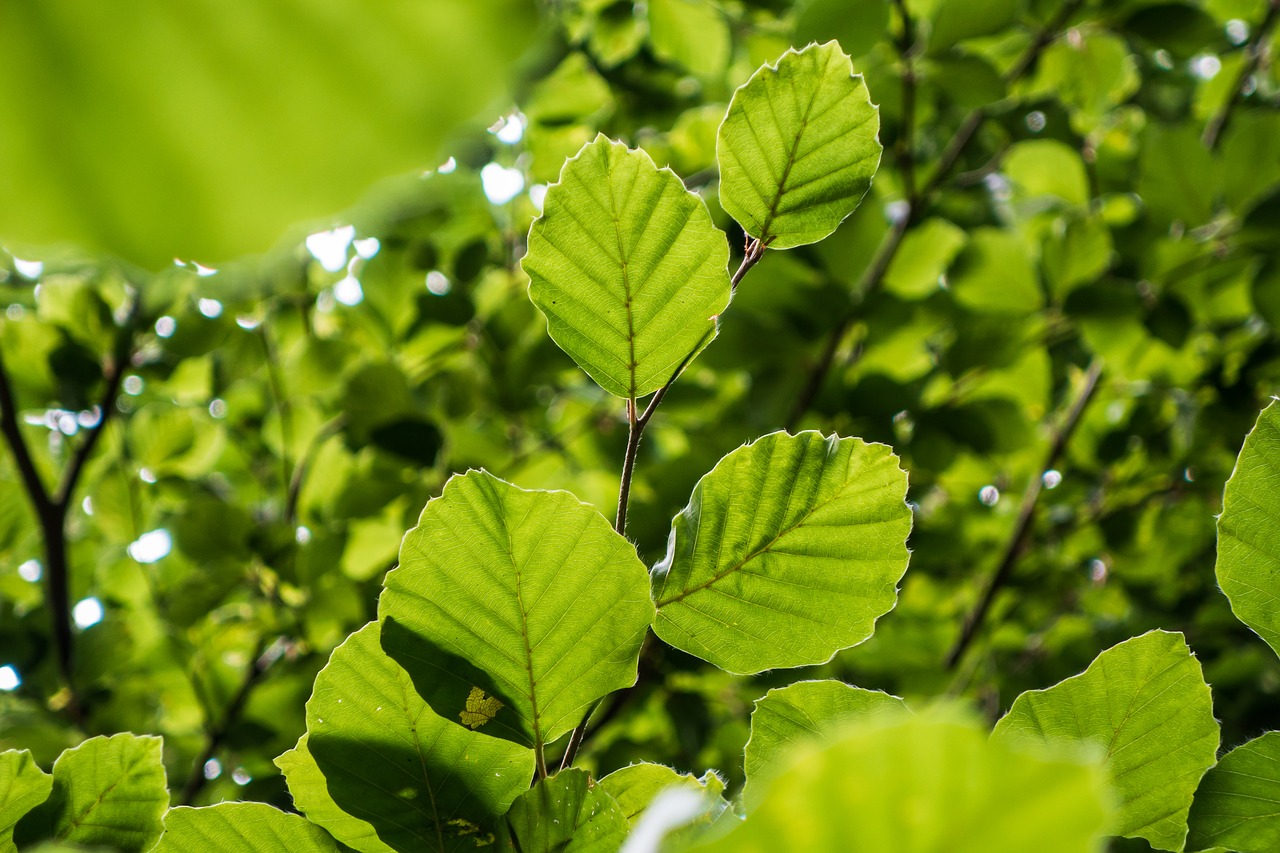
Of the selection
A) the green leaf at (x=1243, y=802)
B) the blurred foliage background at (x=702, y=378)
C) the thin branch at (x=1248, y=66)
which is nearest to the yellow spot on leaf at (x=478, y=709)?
the green leaf at (x=1243, y=802)

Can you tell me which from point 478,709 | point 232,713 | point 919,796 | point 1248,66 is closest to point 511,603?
point 478,709

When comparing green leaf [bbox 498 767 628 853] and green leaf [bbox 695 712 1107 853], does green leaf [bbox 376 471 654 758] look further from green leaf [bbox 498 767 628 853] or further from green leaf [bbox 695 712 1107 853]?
green leaf [bbox 695 712 1107 853]

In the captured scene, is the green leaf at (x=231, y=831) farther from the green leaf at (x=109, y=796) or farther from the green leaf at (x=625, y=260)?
the green leaf at (x=625, y=260)

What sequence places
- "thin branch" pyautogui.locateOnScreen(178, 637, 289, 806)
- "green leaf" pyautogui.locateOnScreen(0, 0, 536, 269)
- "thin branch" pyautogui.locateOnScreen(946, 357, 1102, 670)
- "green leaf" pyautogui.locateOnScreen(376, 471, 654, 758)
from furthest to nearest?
"thin branch" pyautogui.locateOnScreen(946, 357, 1102, 670) < "thin branch" pyautogui.locateOnScreen(178, 637, 289, 806) < "green leaf" pyautogui.locateOnScreen(376, 471, 654, 758) < "green leaf" pyautogui.locateOnScreen(0, 0, 536, 269)

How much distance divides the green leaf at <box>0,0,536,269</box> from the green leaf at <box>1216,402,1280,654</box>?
0.29 meters

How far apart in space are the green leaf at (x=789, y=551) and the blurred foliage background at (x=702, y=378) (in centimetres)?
53

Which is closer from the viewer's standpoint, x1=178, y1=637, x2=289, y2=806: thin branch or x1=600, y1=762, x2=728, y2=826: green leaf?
x1=600, y1=762, x2=728, y2=826: green leaf

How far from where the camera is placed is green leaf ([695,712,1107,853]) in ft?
0.39

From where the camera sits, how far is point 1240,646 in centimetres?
128

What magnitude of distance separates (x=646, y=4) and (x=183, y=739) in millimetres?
1043

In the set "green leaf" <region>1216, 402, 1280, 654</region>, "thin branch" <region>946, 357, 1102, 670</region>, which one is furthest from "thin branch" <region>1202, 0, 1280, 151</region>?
"green leaf" <region>1216, 402, 1280, 654</region>

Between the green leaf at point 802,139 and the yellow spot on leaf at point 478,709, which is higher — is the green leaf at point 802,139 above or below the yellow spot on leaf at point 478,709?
above

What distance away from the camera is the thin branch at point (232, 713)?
86cm

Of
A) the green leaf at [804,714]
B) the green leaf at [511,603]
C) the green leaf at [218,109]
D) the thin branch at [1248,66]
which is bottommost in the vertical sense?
the thin branch at [1248,66]
